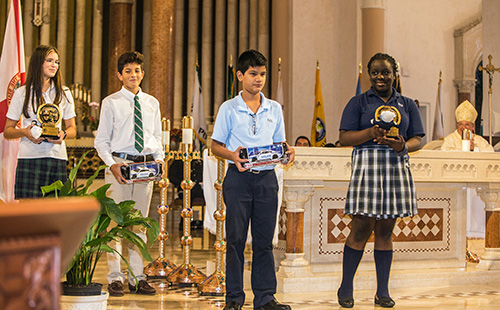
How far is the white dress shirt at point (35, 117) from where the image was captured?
13.4 ft

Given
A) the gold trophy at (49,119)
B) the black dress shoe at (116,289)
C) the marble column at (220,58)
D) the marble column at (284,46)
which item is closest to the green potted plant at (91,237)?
the gold trophy at (49,119)

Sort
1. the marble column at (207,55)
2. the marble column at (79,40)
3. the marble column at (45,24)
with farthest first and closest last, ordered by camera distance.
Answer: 1. the marble column at (207,55)
2. the marble column at (79,40)
3. the marble column at (45,24)

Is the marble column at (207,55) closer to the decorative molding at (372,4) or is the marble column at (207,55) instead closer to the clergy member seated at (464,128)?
the decorative molding at (372,4)

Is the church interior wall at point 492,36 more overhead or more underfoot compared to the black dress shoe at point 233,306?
more overhead

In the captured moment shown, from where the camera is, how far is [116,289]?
4637mm

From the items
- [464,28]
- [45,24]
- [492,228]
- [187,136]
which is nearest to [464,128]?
[492,228]

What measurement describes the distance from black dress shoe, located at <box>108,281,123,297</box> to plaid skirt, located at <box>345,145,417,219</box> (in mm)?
1742

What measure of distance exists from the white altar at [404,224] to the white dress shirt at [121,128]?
123 centimetres

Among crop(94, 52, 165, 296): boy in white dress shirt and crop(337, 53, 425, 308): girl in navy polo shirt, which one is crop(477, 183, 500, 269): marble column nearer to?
crop(337, 53, 425, 308): girl in navy polo shirt

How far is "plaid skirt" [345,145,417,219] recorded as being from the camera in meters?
4.25

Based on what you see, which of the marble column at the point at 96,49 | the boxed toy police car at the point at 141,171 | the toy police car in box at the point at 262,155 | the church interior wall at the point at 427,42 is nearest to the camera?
the toy police car in box at the point at 262,155

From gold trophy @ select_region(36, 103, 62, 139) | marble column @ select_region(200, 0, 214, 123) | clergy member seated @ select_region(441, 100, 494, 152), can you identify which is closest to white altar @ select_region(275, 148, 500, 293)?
clergy member seated @ select_region(441, 100, 494, 152)

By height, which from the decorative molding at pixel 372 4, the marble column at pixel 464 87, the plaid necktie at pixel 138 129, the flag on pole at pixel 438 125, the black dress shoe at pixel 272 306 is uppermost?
the decorative molding at pixel 372 4

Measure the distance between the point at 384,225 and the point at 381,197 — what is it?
8.8 inches
